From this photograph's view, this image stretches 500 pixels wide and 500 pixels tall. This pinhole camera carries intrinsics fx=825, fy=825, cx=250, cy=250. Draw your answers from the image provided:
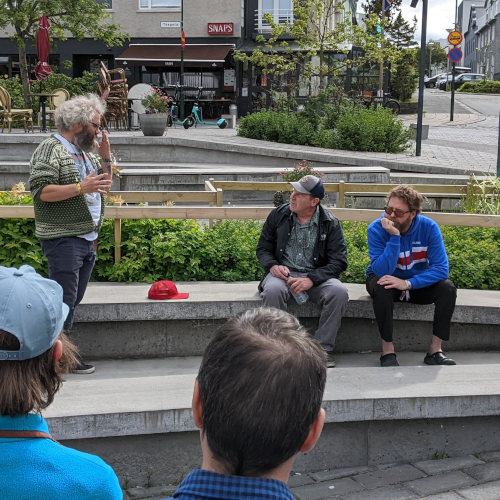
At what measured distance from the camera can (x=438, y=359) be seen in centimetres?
560

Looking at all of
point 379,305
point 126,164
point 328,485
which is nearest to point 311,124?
point 126,164

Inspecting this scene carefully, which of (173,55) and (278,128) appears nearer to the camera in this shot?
(278,128)

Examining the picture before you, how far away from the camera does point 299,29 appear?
2114cm

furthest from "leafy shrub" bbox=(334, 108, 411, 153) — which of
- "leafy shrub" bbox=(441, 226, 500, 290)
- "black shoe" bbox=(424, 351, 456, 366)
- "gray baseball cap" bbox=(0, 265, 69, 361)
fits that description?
"gray baseball cap" bbox=(0, 265, 69, 361)

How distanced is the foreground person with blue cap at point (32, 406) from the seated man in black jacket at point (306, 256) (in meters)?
3.65

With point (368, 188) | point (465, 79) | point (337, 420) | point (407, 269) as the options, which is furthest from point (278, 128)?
point (465, 79)

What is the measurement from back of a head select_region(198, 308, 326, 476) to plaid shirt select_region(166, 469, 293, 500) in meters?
0.03

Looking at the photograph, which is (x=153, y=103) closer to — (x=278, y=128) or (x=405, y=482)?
(x=278, y=128)

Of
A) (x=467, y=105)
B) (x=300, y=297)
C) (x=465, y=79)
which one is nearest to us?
(x=300, y=297)

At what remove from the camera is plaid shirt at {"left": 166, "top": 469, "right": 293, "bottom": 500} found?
4.99 ft

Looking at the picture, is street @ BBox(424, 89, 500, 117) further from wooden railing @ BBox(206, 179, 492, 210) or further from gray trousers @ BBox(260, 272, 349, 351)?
gray trousers @ BBox(260, 272, 349, 351)

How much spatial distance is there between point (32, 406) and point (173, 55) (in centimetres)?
3436

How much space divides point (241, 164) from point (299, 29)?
221 inches

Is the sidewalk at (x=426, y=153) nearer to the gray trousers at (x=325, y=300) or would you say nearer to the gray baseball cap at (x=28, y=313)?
the gray trousers at (x=325, y=300)
